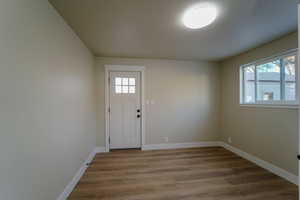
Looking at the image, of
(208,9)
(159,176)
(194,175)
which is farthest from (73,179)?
(208,9)

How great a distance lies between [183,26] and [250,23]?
89 cm

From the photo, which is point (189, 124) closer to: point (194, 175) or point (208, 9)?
point (194, 175)

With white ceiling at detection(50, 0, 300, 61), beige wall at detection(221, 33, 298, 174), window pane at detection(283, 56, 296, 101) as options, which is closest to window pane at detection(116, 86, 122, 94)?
white ceiling at detection(50, 0, 300, 61)

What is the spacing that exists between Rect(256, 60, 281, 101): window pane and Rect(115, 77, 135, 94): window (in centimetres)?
Answer: 267

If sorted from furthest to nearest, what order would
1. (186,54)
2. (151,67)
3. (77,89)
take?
(151,67) → (186,54) → (77,89)

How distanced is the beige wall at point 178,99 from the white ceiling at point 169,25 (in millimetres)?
667

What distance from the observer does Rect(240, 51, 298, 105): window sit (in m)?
2.18

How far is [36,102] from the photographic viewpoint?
124 cm

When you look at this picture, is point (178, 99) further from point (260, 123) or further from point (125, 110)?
point (260, 123)

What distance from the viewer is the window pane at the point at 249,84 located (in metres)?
2.89

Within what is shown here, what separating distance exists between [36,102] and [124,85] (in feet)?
7.37

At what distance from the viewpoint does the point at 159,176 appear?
226cm

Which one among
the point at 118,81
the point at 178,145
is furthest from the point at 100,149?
the point at 178,145

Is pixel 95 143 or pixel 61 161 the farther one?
pixel 95 143
